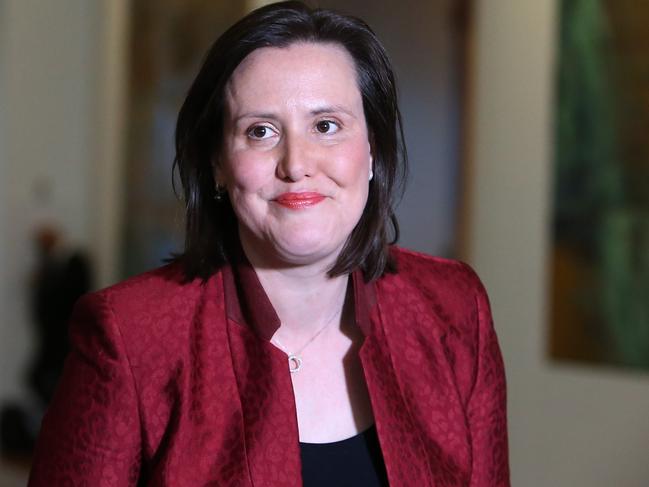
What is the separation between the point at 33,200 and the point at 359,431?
15.6ft

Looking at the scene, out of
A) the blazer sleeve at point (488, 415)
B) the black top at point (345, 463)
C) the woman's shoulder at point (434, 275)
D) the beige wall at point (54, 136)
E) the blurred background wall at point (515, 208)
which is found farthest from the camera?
the beige wall at point (54, 136)

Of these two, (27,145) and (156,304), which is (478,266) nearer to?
(156,304)

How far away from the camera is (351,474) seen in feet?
5.10

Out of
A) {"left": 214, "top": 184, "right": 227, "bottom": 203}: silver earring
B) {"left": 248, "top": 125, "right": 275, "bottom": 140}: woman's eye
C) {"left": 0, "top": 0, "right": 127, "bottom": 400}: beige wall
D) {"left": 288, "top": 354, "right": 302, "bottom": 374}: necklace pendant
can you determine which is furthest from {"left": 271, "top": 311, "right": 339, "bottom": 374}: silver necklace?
{"left": 0, "top": 0, "right": 127, "bottom": 400}: beige wall

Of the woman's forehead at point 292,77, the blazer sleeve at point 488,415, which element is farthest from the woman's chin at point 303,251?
the blazer sleeve at point 488,415

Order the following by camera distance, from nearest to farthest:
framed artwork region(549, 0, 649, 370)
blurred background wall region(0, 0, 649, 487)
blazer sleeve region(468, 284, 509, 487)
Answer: blazer sleeve region(468, 284, 509, 487)
framed artwork region(549, 0, 649, 370)
blurred background wall region(0, 0, 649, 487)

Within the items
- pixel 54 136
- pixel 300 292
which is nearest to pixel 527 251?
pixel 300 292

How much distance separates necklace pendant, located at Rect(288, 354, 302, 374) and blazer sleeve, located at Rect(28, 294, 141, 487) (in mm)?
281

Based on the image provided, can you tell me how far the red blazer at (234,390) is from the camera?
1.44 m

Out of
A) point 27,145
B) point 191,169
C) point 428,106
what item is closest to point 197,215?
point 191,169

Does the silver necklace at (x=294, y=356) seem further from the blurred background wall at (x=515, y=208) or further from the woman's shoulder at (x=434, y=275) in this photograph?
the blurred background wall at (x=515, y=208)

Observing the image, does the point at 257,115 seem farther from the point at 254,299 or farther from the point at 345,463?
the point at 345,463

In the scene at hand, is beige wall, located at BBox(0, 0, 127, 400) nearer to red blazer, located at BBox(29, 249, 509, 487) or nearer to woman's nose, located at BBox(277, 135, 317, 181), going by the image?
red blazer, located at BBox(29, 249, 509, 487)

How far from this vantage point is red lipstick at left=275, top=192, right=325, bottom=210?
145cm
